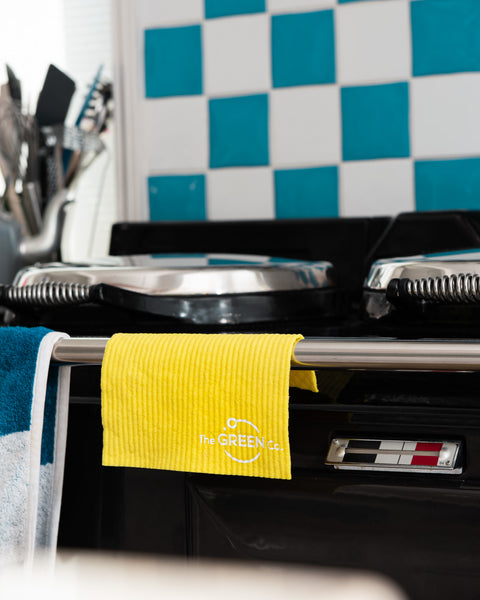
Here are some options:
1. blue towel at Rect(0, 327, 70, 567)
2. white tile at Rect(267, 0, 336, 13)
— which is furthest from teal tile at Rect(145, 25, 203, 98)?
blue towel at Rect(0, 327, 70, 567)

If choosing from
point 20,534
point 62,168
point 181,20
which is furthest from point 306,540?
point 181,20

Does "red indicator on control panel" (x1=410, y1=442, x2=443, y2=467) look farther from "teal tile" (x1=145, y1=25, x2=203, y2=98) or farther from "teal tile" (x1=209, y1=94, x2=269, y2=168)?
"teal tile" (x1=145, y1=25, x2=203, y2=98)

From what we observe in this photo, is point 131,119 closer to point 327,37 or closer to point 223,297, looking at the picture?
point 327,37

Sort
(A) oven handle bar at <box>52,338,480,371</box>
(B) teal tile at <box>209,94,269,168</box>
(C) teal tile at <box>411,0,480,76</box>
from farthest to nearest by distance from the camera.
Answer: (B) teal tile at <box>209,94,269,168</box> → (C) teal tile at <box>411,0,480,76</box> → (A) oven handle bar at <box>52,338,480,371</box>

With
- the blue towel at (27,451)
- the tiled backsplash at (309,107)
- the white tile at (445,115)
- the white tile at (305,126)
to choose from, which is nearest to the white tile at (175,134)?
the tiled backsplash at (309,107)

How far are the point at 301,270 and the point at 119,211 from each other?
54 centimetres

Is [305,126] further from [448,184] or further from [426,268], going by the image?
[426,268]

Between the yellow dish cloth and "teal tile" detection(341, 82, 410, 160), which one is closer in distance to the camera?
the yellow dish cloth

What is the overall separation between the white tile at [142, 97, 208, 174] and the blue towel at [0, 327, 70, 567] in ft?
2.13

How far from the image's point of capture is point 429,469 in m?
0.60

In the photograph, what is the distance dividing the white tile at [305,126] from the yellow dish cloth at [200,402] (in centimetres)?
63

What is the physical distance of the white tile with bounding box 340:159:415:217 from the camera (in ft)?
3.79

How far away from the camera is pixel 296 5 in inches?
46.9

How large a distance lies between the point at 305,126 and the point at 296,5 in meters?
0.19
